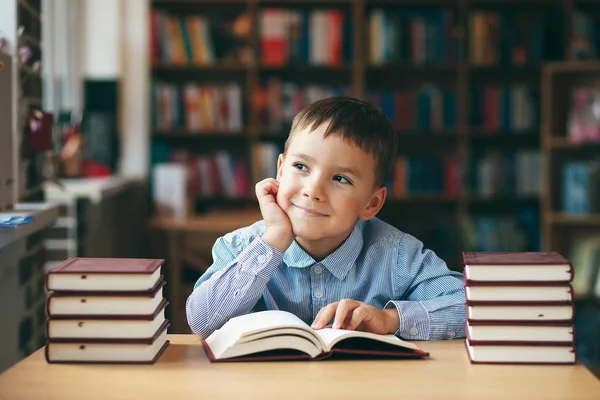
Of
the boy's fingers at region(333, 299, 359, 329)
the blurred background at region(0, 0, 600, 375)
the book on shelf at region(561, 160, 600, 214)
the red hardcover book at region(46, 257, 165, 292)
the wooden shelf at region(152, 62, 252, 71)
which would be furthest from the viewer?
the wooden shelf at region(152, 62, 252, 71)

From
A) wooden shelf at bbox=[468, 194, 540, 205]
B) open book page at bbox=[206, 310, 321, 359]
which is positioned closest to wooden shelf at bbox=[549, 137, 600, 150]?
wooden shelf at bbox=[468, 194, 540, 205]

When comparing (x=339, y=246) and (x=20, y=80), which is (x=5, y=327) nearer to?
(x=20, y=80)

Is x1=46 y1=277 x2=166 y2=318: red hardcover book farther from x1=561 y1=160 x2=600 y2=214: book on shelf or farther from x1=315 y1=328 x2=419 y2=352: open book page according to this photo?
x1=561 y1=160 x2=600 y2=214: book on shelf

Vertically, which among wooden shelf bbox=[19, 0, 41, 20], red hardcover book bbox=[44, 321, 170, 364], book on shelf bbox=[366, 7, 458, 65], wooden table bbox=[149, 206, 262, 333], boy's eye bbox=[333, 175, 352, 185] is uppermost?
book on shelf bbox=[366, 7, 458, 65]

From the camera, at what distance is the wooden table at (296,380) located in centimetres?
113

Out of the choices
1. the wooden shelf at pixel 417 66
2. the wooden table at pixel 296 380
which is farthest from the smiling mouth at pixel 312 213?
the wooden shelf at pixel 417 66

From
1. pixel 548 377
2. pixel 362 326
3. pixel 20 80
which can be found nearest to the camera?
pixel 548 377

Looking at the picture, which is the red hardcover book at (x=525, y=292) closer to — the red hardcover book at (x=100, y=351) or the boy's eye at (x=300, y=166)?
the boy's eye at (x=300, y=166)

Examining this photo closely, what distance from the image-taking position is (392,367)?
50.1 inches

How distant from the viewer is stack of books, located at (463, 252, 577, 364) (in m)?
1.27

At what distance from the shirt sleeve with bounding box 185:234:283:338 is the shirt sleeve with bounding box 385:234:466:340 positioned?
0.24 meters

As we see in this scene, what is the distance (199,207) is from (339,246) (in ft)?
11.9

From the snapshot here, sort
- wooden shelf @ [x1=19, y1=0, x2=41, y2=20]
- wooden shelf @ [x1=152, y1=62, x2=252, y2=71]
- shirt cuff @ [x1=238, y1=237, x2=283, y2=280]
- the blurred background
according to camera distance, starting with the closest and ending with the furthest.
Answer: shirt cuff @ [x1=238, y1=237, x2=283, y2=280] → wooden shelf @ [x1=19, y1=0, x2=41, y2=20] → the blurred background → wooden shelf @ [x1=152, y1=62, x2=252, y2=71]

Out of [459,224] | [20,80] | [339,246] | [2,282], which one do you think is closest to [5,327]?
[2,282]
